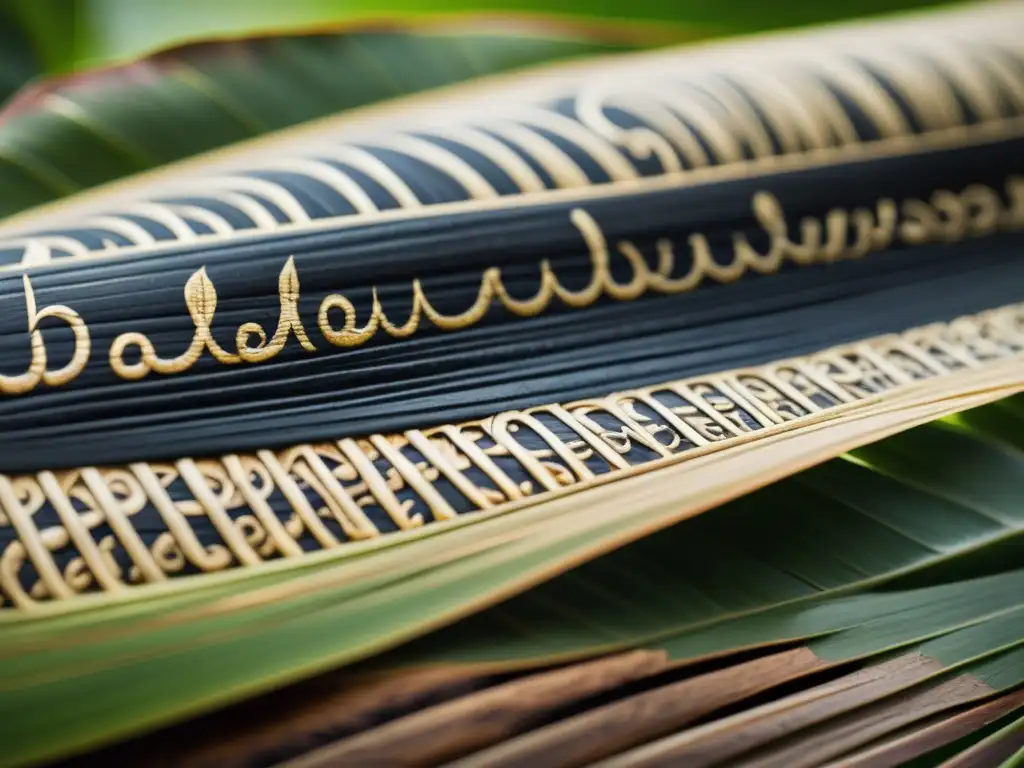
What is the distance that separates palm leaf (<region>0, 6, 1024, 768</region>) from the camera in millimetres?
409

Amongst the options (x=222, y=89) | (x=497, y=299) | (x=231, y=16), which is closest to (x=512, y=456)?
(x=497, y=299)

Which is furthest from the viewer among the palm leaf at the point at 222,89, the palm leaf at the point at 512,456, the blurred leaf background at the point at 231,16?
the blurred leaf background at the point at 231,16

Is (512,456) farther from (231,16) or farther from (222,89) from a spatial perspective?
(231,16)

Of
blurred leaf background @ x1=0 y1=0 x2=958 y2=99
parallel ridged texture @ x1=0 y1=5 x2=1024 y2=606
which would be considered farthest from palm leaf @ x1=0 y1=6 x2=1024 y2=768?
blurred leaf background @ x1=0 y1=0 x2=958 y2=99

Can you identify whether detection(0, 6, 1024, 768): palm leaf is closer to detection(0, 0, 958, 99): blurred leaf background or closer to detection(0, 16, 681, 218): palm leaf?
detection(0, 16, 681, 218): palm leaf

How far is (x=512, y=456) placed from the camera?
48 cm

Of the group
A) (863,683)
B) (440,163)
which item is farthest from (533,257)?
(863,683)

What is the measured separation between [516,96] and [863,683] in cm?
46

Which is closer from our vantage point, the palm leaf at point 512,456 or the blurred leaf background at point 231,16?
the palm leaf at point 512,456

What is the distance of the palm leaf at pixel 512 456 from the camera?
0.41 m

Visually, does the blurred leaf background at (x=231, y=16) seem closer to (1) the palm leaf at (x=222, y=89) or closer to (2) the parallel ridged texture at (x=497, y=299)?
(1) the palm leaf at (x=222, y=89)

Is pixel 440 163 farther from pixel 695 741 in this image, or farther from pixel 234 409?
pixel 695 741

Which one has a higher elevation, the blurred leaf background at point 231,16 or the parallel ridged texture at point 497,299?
the blurred leaf background at point 231,16

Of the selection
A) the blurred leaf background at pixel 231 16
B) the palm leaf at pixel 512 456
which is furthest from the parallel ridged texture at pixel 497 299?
the blurred leaf background at pixel 231 16
